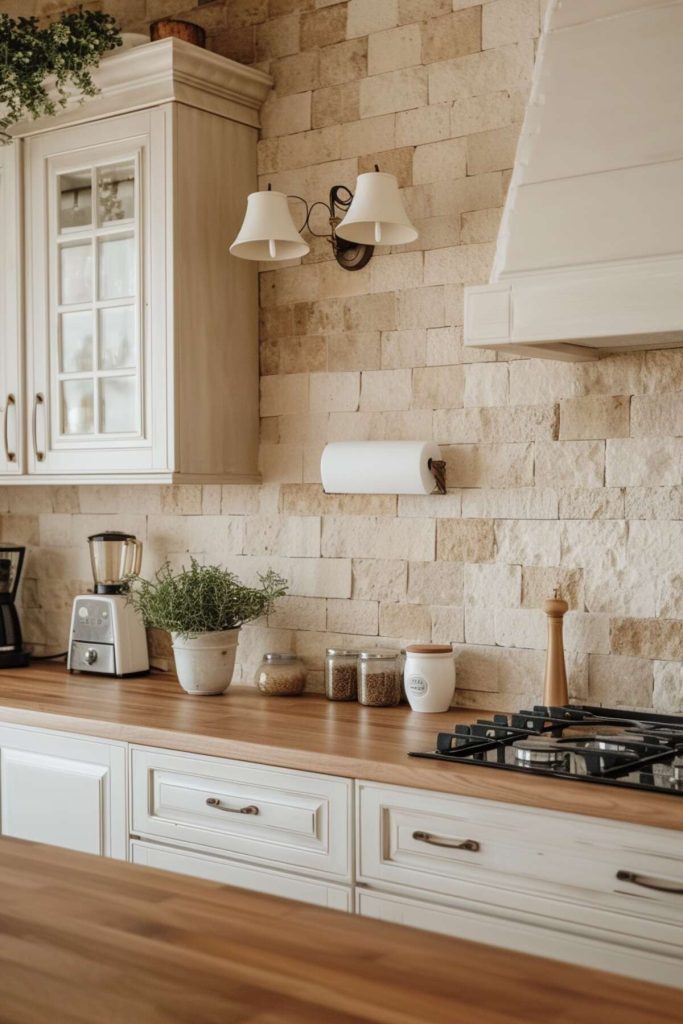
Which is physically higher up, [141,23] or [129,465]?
[141,23]

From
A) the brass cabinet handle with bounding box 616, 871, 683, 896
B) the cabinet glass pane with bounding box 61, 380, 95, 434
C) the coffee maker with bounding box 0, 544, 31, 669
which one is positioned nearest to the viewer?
the brass cabinet handle with bounding box 616, 871, 683, 896

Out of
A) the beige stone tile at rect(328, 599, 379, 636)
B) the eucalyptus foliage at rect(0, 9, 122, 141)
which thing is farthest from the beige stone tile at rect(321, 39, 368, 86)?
the beige stone tile at rect(328, 599, 379, 636)

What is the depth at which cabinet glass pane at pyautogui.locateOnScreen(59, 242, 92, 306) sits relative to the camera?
335cm

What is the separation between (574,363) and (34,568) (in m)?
2.06

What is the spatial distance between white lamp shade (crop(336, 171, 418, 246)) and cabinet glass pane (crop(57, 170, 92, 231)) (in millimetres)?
796

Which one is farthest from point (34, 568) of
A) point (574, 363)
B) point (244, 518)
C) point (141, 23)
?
point (574, 363)

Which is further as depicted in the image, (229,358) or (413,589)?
(229,358)

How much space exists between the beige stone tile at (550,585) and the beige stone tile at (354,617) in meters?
0.45

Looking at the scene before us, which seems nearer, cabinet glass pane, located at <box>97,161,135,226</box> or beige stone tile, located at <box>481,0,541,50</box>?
beige stone tile, located at <box>481,0,541,50</box>

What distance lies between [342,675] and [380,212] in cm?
117

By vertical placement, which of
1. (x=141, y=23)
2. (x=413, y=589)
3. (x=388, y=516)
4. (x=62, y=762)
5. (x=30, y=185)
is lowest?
(x=62, y=762)

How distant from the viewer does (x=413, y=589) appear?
309cm

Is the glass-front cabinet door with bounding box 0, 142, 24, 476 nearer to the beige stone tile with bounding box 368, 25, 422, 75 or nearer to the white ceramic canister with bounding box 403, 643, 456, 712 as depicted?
the beige stone tile with bounding box 368, 25, 422, 75

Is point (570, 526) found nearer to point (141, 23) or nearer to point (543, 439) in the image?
point (543, 439)
